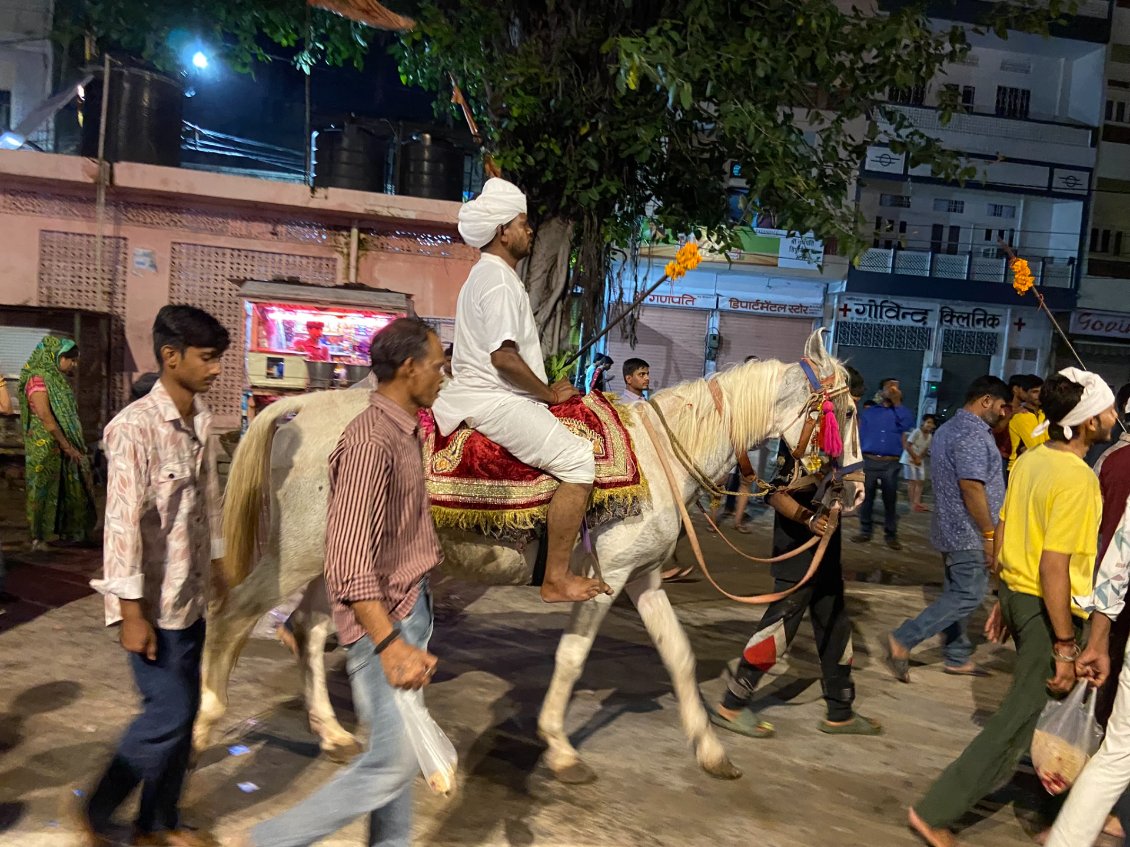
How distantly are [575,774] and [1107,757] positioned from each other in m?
2.07

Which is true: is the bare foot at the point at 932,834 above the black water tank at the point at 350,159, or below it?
below

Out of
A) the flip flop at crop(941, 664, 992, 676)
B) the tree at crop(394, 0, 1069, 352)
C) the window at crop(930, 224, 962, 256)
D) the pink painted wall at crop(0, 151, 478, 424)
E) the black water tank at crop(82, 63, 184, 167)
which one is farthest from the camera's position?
the window at crop(930, 224, 962, 256)

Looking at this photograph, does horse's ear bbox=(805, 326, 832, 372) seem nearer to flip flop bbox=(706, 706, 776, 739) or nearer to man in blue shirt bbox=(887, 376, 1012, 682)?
man in blue shirt bbox=(887, 376, 1012, 682)

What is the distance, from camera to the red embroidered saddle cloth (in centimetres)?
408

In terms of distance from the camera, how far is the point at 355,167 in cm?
1227

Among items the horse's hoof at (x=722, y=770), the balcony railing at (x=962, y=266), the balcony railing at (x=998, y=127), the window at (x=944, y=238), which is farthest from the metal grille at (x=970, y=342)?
the horse's hoof at (x=722, y=770)

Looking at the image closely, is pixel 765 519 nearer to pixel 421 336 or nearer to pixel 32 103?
pixel 421 336

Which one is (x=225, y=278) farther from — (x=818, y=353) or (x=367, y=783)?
(x=367, y=783)

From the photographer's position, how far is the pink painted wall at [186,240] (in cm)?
1088

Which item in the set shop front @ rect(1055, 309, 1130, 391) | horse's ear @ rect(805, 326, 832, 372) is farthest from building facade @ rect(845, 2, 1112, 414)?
horse's ear @ rect(805, 326, 832, 372)

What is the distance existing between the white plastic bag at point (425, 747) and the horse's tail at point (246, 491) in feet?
6.73

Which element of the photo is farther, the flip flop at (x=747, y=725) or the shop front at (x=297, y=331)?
the shop front at (x=297, y=331)

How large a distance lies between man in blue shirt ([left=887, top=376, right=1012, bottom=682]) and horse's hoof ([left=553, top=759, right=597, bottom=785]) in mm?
2679

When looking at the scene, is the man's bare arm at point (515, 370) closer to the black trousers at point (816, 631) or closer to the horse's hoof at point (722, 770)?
the black trousers at point (816, 631)
